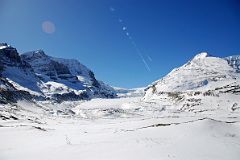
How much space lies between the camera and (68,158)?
59.0 feet

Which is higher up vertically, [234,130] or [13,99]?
[13,99]

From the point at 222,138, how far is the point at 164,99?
161 metres

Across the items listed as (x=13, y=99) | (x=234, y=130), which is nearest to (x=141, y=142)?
(x=234, y=130)

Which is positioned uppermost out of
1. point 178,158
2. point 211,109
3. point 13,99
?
point 13,99

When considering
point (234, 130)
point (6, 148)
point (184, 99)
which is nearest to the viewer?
point (6, 148)

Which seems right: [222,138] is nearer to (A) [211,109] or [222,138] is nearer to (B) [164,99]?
(A) [211,109]

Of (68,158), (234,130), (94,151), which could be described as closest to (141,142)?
(94,151)

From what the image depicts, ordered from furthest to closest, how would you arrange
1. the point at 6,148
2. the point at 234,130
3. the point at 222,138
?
the point at 234,130 < the point at 222,138 < the point at 6,148

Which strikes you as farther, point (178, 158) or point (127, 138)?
point (127, 138)

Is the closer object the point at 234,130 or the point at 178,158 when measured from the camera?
the point at 178,158

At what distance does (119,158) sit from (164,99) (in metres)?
173

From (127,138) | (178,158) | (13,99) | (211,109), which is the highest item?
(13,99)

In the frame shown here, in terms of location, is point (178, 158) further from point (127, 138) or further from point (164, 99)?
point (164, 99)

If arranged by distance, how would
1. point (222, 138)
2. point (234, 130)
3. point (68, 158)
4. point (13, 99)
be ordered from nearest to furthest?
point (68, 158), point (222, 138), point (234, 130), point (13, 99)
